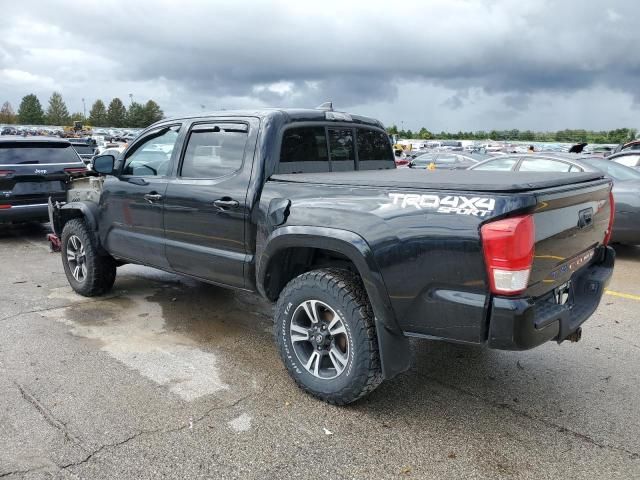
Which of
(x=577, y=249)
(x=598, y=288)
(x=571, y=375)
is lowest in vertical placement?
(x=571, y=375)

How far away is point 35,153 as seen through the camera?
8.98m

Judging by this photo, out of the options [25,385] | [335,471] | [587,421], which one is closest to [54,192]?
Result: [25,385]

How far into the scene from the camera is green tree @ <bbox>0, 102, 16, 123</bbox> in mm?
145250

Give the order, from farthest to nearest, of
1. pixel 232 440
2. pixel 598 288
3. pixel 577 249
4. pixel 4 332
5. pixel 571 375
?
pixel 4 332, pixel 571 375, pixel 598 288, pixel 577 249, pixel 232 440

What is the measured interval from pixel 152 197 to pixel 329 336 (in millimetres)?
2058

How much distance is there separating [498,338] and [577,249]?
933mm

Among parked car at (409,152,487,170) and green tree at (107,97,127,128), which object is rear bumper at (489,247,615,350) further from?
green tree at (107,97,127,128)

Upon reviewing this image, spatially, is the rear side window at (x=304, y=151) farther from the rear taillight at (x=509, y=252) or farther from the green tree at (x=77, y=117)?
the green tree at (x=77, y=117)

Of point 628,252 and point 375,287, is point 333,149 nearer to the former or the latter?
point 375,287

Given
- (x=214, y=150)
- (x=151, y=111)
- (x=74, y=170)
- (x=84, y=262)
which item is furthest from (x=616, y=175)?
(x=151, y=111)

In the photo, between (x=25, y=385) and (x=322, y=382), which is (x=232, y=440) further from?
(x=25, y=385)

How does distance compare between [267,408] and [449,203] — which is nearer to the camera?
[449,203]

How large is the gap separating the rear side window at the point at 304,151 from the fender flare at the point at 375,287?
777 mm

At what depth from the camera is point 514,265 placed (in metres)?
2.61
